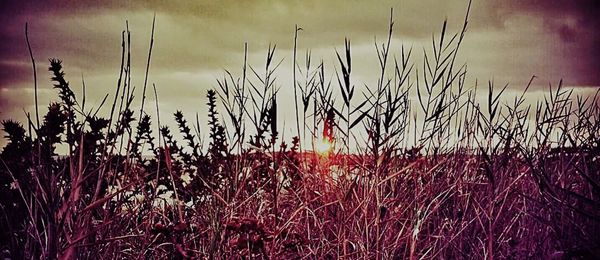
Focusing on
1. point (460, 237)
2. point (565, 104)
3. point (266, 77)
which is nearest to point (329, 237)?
point (460, 237)

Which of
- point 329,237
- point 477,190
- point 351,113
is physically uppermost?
point 351,113

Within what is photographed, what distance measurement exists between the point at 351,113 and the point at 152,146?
186cm

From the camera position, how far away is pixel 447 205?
2871mm

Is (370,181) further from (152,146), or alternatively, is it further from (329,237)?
(152,146)

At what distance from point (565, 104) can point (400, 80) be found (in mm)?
1263

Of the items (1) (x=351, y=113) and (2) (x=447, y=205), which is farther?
(2) (x=447, y=205)

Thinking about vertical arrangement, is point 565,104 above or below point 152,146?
above

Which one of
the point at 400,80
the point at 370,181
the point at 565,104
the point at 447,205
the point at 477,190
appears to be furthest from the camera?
the point at 565,104

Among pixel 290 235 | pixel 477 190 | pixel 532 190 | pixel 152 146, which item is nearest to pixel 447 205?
pixel 477 190

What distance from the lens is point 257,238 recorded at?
6.72 feet

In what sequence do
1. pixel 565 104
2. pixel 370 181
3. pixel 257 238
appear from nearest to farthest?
pixel 257 238 → pixel 370 181 → pixel 565 104

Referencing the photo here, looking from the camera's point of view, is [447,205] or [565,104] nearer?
[447,205]

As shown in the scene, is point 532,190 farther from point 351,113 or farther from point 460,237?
point 351,113

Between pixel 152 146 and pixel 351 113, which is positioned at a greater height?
pixel 351 113
